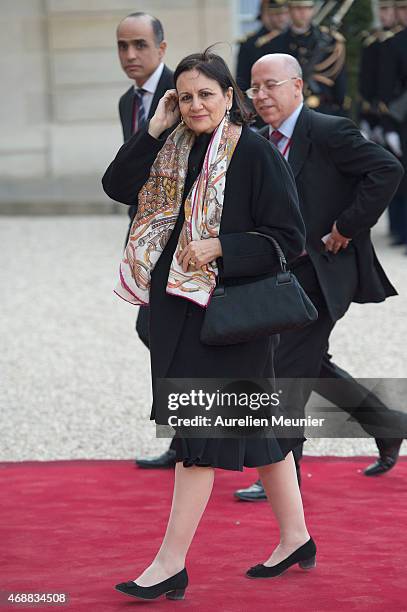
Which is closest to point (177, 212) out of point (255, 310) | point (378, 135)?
point (255, 310)

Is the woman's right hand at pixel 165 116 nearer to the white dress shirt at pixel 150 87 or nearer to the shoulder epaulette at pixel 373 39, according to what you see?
the white dress shirt at pixel 150 87

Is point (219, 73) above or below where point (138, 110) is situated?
above

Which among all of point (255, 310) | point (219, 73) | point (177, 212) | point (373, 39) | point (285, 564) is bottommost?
point (285, 564)

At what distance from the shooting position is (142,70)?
547 cm

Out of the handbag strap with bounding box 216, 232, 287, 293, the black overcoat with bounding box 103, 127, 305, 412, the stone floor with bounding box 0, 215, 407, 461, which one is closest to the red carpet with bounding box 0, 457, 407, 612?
the stone floor with bounding box 0, 215, 407, 461

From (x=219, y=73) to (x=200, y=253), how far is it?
1.65ft

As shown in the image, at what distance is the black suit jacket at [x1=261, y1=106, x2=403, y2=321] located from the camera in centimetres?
464

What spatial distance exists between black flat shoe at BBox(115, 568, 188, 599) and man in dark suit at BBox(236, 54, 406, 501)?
3.61 feet

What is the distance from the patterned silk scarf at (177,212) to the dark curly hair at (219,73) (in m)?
0.04

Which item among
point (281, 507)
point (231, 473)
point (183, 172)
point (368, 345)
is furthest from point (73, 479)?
point (368, 345)

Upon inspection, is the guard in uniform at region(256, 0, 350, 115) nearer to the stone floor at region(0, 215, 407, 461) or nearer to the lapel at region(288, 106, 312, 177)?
the stone floor at region(0, 215, 407, 461)

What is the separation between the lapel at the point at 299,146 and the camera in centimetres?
464

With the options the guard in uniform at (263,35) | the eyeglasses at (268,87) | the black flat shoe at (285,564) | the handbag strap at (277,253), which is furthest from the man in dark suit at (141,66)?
the guard in uniform at (263,35)

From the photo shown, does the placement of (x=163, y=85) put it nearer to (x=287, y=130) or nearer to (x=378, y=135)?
(x=287, y=130)
